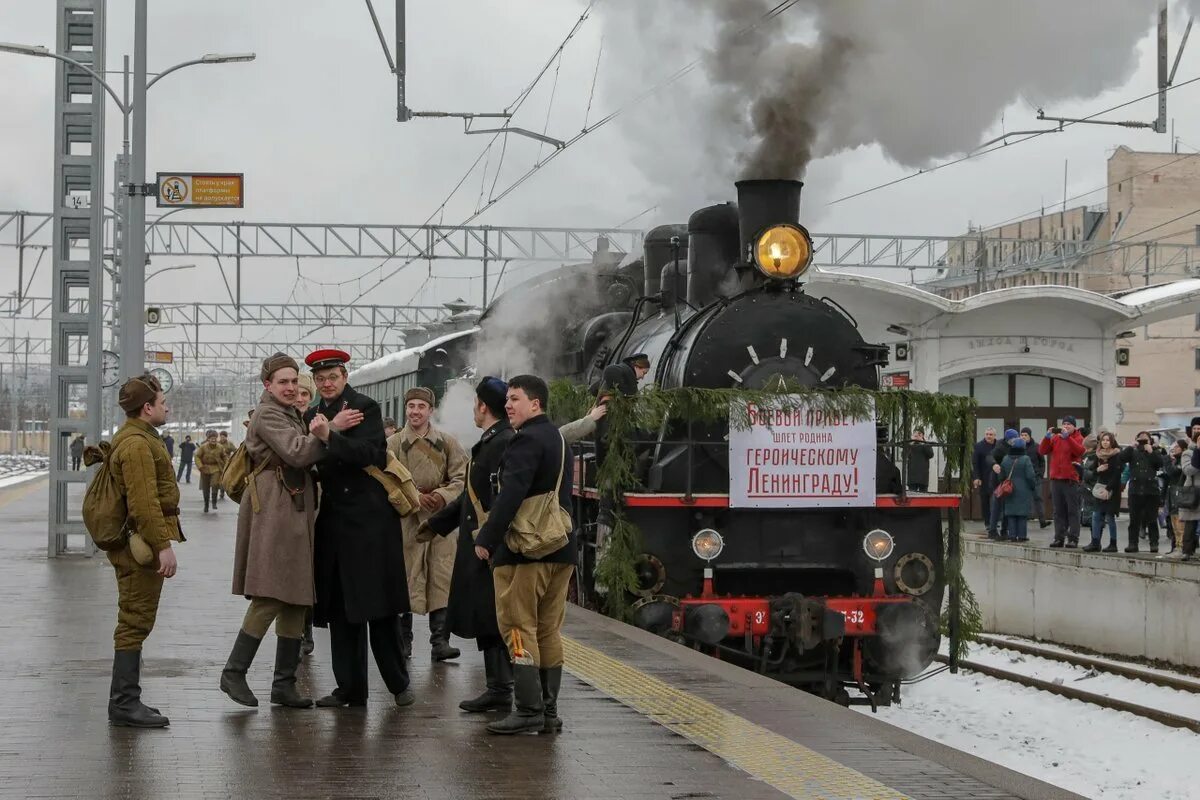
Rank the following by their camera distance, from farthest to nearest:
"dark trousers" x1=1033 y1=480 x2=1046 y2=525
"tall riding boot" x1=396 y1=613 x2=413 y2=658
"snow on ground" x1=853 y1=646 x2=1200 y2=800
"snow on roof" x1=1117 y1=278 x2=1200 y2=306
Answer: "snow on roof" x1=1117 y1=278 x2=1200 y2=306 < "dark trousers" x1=1033 y1=480 x2=1046 y2=525 < "snow on ground" x1=853 y1=646 x2=1200 y2=800 < "tall riding boot" x1=396 y1=613 x2=413 y2=658

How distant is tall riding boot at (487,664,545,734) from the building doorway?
2228 centimetres

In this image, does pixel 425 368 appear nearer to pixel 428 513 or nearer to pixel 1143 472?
pixel 1143 472

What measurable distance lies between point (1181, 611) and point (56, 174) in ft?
44.4

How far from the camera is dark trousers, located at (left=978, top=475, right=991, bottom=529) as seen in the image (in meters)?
23.8

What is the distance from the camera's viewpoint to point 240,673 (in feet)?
25.1

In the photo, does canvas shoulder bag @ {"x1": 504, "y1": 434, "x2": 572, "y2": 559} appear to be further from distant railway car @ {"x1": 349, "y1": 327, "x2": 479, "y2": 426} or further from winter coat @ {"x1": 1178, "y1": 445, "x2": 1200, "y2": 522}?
distant railway car @ {"x1": 349, "y1": 327, "x2": 479, "y2": 426}

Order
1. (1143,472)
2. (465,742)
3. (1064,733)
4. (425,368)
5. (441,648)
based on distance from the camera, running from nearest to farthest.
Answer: (465,742)
(441,648)
(1064,733)
(1143,472)
(425,368)

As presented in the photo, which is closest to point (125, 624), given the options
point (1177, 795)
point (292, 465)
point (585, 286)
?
point (292, 465)

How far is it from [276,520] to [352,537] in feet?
1.23

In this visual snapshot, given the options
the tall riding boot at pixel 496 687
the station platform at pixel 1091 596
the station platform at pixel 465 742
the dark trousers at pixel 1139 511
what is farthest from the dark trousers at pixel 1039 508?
the tall riding boot at pixel 496 687

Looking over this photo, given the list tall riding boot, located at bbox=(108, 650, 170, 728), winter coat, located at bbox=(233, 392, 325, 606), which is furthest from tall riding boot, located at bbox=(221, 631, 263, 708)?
tall riding boot, located at bbox=(108, 650, 170, 728)

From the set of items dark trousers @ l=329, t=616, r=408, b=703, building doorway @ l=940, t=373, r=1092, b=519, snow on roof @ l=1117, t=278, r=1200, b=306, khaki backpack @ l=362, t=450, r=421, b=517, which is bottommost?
dark trousers @ l=329, t=616, r=408, b=703

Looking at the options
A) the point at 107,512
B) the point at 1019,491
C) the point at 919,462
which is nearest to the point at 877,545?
the point at 919,462

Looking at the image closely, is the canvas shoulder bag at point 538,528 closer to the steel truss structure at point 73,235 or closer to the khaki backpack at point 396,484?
the khaki backpack at point 396,484
